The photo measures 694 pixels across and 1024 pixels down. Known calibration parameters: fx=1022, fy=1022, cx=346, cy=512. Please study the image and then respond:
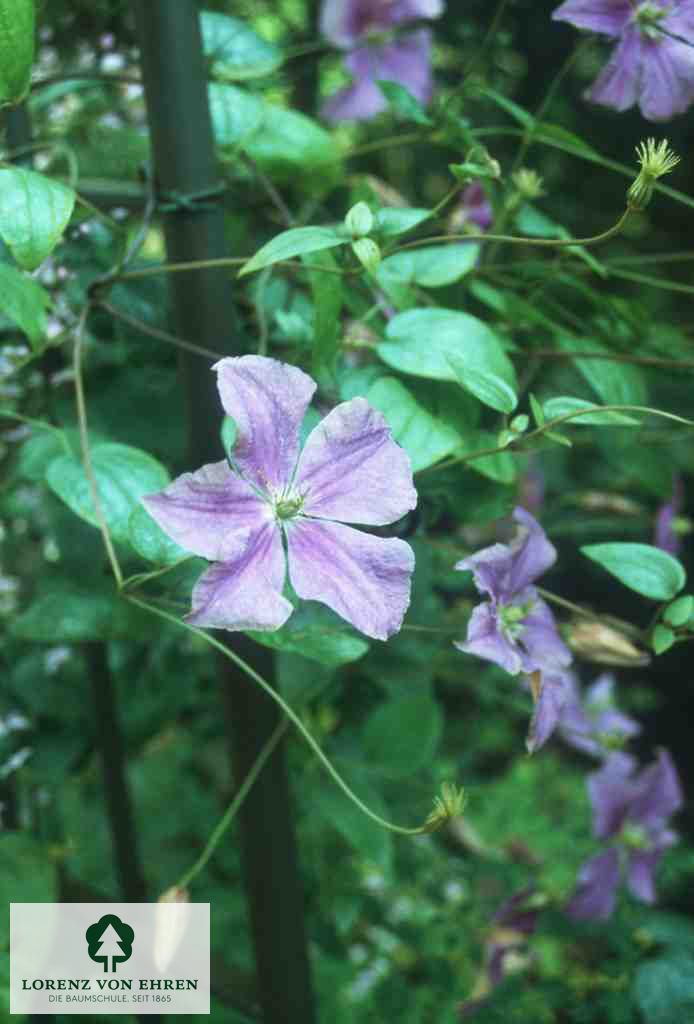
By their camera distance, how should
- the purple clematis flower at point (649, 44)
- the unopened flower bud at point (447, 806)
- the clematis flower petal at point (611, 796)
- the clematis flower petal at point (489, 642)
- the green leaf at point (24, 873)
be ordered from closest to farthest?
the unopened flower bud at point (447, 806) < the clematis flower petal at point (489, 642) < the purple clematis flower at point (649, 44) < the green leaf at point (24, 873) < the clematis flower petal at point (611, 796)

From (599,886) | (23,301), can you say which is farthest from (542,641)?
(599,886)

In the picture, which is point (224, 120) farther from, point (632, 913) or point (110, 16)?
point (632, 913)

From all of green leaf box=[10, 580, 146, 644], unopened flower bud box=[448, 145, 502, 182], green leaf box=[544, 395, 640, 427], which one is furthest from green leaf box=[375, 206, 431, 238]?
green leaf box=[10, 580, 146, 644]

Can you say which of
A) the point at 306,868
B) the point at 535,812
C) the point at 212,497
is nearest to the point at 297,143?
the point at 212,497

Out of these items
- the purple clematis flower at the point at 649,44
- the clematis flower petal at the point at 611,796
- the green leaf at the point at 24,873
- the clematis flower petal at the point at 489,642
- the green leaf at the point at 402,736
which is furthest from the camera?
the clematis flower petal at the point at 611,796

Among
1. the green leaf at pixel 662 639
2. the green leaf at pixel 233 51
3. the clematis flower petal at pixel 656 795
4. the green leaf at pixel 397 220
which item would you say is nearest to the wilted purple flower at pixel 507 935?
the clematis flower petal at pixel 656 795

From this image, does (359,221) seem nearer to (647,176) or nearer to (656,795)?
(647,176)

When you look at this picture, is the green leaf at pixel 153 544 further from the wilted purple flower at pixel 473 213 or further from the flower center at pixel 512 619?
the wilted purple flower at pixel 473 213
